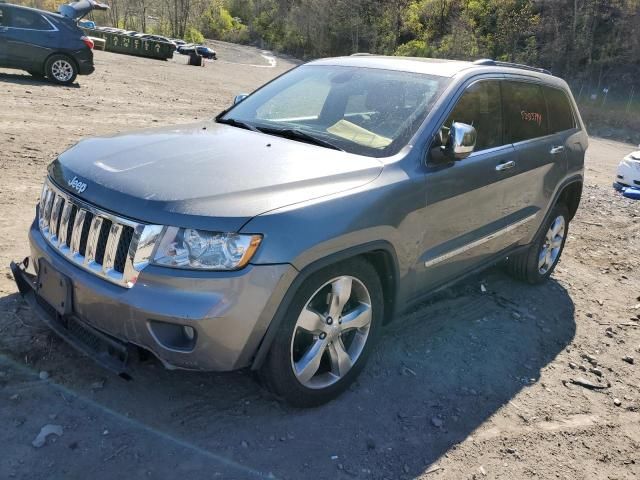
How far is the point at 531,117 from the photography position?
15.3 feet

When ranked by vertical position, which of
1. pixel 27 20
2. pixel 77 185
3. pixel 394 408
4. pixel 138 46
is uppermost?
pixel 27 20

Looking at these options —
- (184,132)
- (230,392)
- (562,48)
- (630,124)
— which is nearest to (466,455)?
(230,392)

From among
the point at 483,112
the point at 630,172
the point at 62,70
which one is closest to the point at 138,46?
the point at 62,70

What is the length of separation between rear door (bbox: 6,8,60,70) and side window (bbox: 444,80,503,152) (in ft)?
41.1

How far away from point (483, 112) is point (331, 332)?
2.02m

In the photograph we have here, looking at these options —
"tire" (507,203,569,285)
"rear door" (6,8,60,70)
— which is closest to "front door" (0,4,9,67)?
"rear door" (6,8,60,70)

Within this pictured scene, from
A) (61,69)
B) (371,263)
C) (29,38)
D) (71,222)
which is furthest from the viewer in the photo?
(61,69)

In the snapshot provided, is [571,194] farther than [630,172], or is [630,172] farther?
[630,172]

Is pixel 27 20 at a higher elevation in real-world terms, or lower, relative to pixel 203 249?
higher

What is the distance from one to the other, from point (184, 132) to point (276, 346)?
1.67 metres

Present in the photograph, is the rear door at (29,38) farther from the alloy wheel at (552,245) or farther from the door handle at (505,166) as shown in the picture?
the door handle at (505,166)

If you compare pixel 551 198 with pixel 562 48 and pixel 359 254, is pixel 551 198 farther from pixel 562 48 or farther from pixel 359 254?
Result: pixel 562 48

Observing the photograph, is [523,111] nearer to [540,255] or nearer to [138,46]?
[540,255]

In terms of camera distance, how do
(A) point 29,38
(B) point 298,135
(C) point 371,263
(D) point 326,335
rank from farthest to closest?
(A) point 29,38, (B) point 298,135, (C) point 371,263, (D) point 326,335
